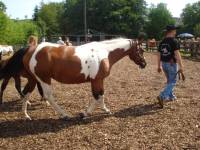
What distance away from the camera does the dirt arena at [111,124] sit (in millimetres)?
7000

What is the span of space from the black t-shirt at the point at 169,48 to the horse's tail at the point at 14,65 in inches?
125

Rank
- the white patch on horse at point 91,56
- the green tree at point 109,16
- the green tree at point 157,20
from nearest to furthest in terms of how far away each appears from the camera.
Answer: the white patch on horse at point 91,56, the green tree at point 109,16, the green tree at point 157,20

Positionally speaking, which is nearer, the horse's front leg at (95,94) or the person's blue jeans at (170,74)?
the horse's front leg at (95,94)

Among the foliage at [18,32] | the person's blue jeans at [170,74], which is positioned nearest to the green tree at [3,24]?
the foliage at [18,32]

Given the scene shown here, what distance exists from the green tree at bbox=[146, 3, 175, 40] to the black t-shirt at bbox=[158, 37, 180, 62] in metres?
80.2

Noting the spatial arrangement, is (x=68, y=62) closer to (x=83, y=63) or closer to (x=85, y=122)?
(x=83, y=63)

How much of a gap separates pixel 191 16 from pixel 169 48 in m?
98.1

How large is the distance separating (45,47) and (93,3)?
8175 cm

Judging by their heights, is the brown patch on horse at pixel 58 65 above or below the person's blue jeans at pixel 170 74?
above

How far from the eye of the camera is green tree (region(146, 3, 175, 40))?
301 feet

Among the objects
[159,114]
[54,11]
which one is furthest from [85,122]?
[54,11]

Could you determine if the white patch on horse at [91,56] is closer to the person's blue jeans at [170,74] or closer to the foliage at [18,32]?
the person's blue jeans at [170,74]

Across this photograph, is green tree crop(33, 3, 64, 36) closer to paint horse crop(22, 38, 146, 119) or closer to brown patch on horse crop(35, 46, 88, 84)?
paint horse crop(22, 38, 146, 119)

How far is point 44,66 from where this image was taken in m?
8.36
